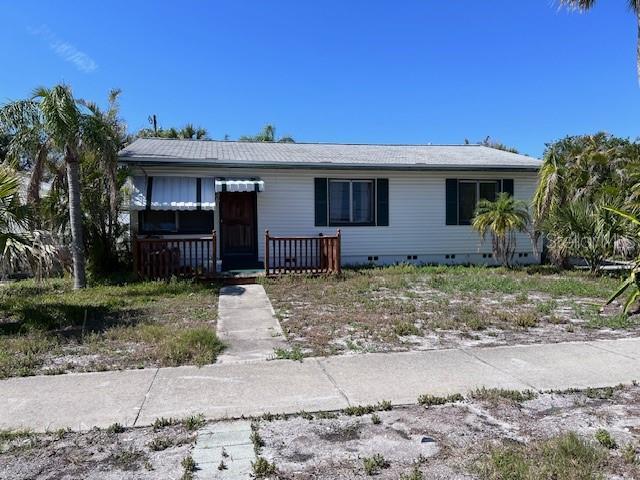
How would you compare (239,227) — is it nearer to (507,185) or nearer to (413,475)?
(507,185)

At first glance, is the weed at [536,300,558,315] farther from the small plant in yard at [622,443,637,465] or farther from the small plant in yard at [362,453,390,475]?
the small plant in yard at [362,453,390,475]

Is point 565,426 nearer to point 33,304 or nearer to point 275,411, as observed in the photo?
point 275,411

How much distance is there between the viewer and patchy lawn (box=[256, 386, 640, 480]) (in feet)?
9.85

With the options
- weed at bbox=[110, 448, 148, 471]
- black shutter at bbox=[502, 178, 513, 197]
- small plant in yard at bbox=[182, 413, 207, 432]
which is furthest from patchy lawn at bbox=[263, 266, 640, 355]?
black shutter at bbox=[502, 178, 513, 197]

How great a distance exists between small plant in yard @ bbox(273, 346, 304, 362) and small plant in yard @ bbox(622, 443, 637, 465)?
10.0 ft

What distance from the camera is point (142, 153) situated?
477 inches

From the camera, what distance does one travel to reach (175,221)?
40.2ft

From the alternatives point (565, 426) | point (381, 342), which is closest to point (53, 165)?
point (381, 342)

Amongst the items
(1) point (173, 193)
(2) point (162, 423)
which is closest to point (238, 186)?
(1) point (173, 193)

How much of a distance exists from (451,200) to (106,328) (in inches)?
396

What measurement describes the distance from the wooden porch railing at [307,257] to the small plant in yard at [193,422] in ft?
23.5

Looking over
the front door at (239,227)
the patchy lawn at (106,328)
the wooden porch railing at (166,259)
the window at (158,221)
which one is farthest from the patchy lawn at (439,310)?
the window at (158,221)

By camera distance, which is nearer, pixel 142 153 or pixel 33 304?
pixel 33 304

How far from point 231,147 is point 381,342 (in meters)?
10.7
